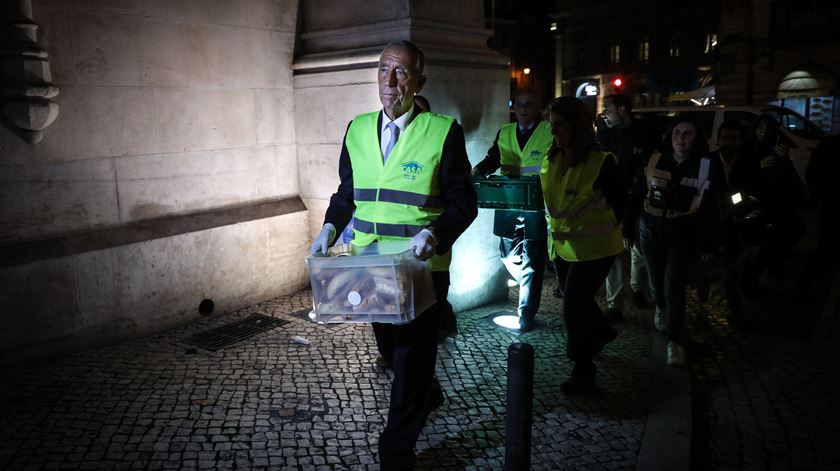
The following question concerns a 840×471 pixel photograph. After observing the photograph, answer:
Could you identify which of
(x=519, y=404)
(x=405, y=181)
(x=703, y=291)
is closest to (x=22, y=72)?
(x=405, y=181)

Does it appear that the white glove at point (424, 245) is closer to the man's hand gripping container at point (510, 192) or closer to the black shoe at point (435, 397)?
the black shoe at point (435, 397)

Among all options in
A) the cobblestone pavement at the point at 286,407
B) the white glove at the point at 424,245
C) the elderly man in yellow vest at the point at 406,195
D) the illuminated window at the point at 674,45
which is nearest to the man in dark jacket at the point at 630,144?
the cobblestone pavement at the point at 286,407

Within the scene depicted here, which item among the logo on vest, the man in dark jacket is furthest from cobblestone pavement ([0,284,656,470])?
the logo on vest

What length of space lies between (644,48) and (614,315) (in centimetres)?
3680

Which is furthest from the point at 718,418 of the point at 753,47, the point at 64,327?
the point at 753,47

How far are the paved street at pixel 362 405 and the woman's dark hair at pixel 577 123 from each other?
1597 mm

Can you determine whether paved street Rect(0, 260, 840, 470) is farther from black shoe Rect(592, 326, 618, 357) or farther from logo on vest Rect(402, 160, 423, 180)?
logo on vest Rect(402, 160, 423, 180)

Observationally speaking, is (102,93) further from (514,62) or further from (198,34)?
(514,62)

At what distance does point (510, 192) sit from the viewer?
5352 millimetres

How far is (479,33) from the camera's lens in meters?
6.42

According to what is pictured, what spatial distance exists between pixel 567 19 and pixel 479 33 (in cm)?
3970

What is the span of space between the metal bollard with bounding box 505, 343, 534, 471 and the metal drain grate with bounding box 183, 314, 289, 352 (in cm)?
304

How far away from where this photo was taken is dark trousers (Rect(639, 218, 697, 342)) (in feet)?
16.6

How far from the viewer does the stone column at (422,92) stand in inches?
230
